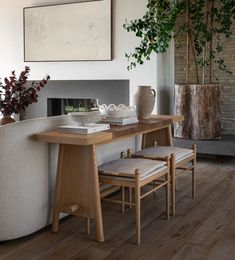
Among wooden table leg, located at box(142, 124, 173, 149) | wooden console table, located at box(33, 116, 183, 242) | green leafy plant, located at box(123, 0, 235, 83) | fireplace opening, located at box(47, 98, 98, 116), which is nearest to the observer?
wooden console table, located at box(33, 116, 183, 242)

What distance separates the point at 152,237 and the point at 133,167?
474mm

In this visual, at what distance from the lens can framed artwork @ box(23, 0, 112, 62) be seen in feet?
18.9

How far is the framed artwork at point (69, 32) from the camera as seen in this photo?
5754 millimetres

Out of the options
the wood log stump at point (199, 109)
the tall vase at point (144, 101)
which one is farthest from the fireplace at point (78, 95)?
the tall vase at point (144, 101)

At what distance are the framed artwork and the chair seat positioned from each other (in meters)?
3.19

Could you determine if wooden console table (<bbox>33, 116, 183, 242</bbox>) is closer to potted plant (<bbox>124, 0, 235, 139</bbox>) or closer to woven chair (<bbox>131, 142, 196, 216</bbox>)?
woven chair (<bbox>131, 142, 196, 216</bbox>)

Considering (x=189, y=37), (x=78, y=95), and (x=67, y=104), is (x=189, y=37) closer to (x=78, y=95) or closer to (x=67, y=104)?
(x=78, y=95)

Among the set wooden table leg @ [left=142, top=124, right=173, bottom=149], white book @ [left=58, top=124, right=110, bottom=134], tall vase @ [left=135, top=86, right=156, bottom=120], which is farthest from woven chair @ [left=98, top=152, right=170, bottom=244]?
wooden table leg @ [left=142, top=124, right=173, bottom=149]

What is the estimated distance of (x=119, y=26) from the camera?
5676 mm

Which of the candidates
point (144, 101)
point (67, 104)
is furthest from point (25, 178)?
point (67, 104)

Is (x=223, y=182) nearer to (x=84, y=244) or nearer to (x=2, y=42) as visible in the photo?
(x=84, y=244)

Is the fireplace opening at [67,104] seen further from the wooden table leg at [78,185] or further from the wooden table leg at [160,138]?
the wooden table leg at [78,185]

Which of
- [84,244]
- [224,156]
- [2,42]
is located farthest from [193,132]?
[2,42]

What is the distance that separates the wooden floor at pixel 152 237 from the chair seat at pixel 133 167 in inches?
16.6
